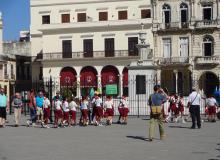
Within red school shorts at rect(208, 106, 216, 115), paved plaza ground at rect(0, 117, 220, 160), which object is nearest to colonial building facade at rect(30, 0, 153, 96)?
red school shorts at rect(208, 106, 216, 115)

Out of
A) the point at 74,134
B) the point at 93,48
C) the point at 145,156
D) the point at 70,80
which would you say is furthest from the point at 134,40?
the point at 145,156

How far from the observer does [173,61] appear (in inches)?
2128

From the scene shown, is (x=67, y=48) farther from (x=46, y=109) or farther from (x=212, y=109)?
(x=212, y=109)

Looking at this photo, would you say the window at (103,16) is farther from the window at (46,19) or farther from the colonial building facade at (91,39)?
the window at (46,19)

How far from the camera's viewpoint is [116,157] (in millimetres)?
13094

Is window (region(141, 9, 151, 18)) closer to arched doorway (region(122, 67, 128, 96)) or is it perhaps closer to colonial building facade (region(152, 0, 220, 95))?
Answer: colonial building facade (region(152, 0, 220, 95))

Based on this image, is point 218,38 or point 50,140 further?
point 218,38

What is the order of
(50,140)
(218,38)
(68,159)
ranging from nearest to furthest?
(68,159)
(50,140)
(218,38)

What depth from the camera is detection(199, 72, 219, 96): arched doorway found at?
174 ft

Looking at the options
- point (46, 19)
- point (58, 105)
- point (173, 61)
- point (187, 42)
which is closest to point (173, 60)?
point (173, 61)

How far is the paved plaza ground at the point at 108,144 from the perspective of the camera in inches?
528

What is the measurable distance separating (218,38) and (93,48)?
13.4m

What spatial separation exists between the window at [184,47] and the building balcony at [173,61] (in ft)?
2.36

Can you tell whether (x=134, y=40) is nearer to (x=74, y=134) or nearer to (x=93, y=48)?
(x=93, y=48)
